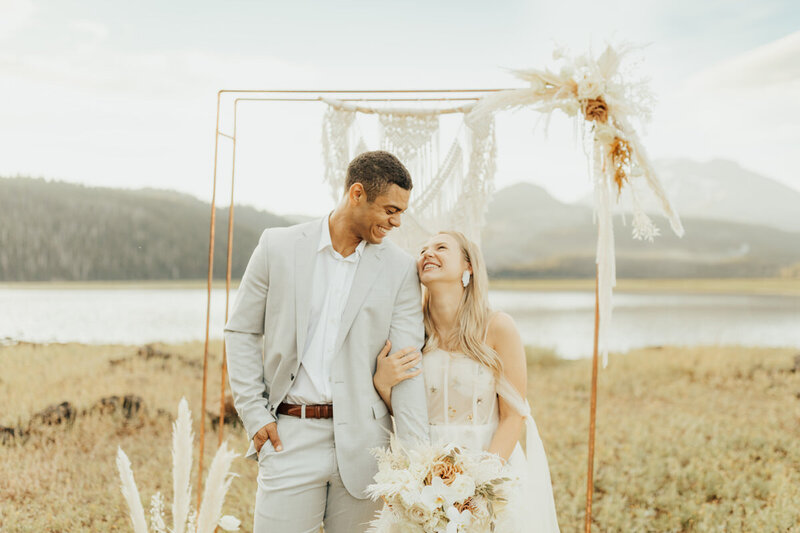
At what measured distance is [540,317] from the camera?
434 inches

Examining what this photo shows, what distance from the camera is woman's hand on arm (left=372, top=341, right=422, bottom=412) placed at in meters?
2.12

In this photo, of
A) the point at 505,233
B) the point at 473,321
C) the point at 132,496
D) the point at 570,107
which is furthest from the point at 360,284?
the point at 505,233

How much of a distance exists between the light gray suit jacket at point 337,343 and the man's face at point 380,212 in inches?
3.9

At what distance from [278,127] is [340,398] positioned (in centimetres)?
336

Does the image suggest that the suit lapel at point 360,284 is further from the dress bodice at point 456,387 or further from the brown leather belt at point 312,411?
the dress bodice at point 456,387

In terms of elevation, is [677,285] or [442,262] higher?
[442,262]

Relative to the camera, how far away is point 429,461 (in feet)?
5.73

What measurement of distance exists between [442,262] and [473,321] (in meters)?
0.29

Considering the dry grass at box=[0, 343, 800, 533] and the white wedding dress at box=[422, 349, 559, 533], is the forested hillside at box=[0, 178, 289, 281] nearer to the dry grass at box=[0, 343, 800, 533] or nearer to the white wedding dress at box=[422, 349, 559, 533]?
the dry grass at box=[0, 343, 800, 533]

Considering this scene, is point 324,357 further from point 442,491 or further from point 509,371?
point 509,371

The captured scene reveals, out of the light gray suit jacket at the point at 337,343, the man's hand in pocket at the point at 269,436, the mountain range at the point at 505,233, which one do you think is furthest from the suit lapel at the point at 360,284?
the mountain range at the point at 505,233

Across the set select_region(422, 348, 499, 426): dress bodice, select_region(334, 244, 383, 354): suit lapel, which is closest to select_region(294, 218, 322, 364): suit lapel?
select_region(334, 244, 383, 354): suit lapel

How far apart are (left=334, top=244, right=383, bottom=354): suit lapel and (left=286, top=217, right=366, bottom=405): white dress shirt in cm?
3

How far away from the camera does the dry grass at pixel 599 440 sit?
4.43 meters
